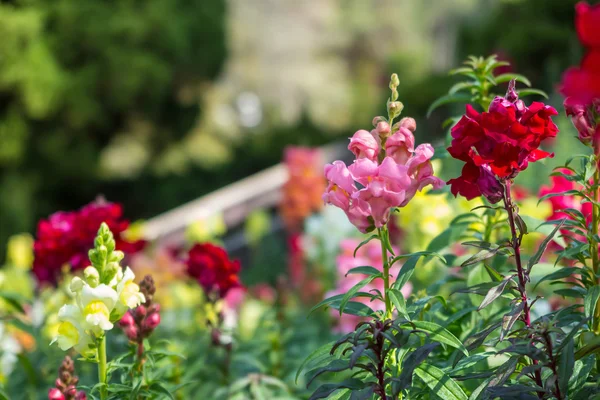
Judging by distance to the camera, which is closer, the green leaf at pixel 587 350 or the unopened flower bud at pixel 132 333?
the green leaf at pixel 587 350

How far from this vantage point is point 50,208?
9469 mm

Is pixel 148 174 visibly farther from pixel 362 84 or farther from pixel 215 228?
pixel 362 84

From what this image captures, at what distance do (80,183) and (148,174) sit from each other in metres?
1.52

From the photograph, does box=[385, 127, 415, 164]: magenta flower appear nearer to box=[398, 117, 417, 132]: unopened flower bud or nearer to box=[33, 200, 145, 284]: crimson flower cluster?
box=[398, 117, 417, 132]: unopened flower bud

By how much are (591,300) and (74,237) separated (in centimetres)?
161

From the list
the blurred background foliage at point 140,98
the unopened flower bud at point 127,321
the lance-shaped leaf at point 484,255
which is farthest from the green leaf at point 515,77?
the blurred background foliage at point 140,98

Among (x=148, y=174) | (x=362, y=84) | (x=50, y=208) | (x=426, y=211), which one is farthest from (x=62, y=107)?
(x=362, y=84)

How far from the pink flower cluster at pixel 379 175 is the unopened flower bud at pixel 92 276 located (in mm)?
483

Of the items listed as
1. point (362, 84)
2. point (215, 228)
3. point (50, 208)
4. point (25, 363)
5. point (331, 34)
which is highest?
point (331, 34)

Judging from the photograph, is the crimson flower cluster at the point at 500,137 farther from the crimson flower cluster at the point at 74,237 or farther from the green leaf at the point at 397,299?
the crimson flower cluster at the point at 74,237

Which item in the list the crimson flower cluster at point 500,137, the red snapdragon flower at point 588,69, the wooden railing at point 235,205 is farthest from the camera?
the wooden railing at point 235,205

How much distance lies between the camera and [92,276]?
1442 millimetres

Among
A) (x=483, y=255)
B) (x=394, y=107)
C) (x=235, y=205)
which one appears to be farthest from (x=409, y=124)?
(x=235, y=205)

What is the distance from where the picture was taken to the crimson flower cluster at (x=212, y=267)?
2.25 m
